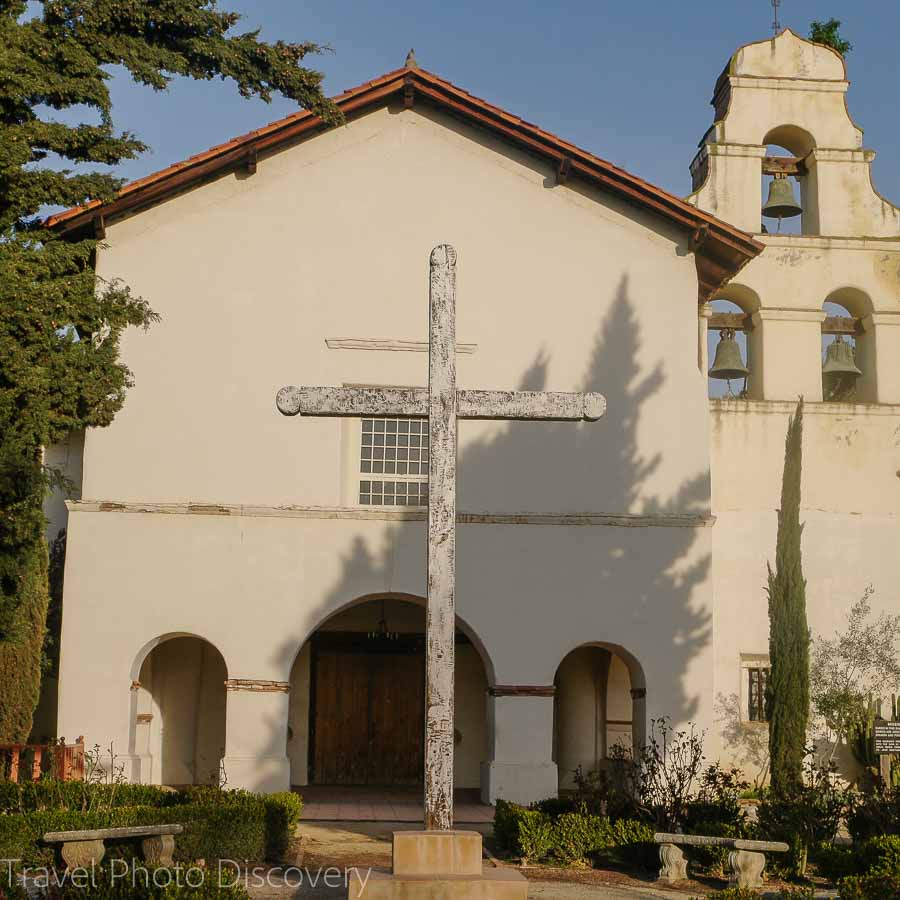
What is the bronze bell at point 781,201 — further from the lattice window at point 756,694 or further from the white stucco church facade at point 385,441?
the lattice window at point 756,694

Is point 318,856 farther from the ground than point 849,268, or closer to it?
closer to it

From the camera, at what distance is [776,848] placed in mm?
11781

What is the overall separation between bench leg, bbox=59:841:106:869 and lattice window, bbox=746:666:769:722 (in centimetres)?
1255

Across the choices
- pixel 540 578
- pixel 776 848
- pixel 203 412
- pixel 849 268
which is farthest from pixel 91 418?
pixel 849 268

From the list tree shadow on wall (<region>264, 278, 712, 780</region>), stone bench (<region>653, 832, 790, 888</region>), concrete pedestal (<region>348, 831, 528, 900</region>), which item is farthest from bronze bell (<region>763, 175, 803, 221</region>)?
concrete pedestal (<region>348, 831, 528, 900</region>)

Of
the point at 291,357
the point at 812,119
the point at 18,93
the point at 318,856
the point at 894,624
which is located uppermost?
the point at 812,119

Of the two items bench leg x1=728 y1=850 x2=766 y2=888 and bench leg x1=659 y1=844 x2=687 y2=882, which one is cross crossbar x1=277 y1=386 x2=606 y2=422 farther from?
bench leg x1=659 y1=844 x2=687 y2=882

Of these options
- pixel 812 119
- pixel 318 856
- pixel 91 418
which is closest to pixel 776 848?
pixel 318 856

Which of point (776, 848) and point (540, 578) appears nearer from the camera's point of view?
point (776, 848)

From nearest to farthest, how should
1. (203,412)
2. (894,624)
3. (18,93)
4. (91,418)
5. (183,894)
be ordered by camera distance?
(183,894), (18,93), (91,418), (203,412), (894,624)

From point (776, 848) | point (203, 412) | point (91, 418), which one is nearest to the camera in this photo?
point (776, 848)

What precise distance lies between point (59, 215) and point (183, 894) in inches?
474

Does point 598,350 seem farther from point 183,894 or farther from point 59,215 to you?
point 183,894

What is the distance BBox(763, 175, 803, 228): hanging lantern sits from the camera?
2123cm
